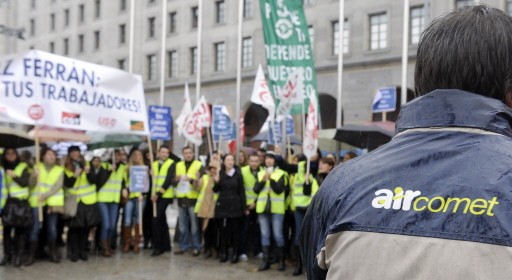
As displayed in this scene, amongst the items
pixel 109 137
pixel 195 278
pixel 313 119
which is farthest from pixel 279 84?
pixel 195 278

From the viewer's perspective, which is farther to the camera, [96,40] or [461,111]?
[96,40]

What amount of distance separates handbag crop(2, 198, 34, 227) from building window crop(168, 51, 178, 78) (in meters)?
25.6

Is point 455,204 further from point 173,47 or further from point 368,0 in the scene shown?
point 173,47

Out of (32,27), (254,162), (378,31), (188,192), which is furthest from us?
(32,27)

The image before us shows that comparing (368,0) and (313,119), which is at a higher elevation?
(368,0)

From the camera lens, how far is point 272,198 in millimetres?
9102

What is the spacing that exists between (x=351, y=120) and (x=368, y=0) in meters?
5.25

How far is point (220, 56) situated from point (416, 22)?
11672mm

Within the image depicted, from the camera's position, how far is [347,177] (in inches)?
48.5

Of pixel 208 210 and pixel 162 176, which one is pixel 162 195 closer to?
pixel 162 176

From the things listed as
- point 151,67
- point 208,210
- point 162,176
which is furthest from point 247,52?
point 208,210

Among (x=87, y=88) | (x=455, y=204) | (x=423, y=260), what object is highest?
(x=87, y=88)

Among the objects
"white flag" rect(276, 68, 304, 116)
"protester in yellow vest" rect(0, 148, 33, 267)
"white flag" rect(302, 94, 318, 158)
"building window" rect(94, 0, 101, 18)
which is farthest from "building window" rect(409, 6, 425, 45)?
"building window" rect(94, 0, 101, 18)

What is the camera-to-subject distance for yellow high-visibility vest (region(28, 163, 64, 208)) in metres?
9.03
